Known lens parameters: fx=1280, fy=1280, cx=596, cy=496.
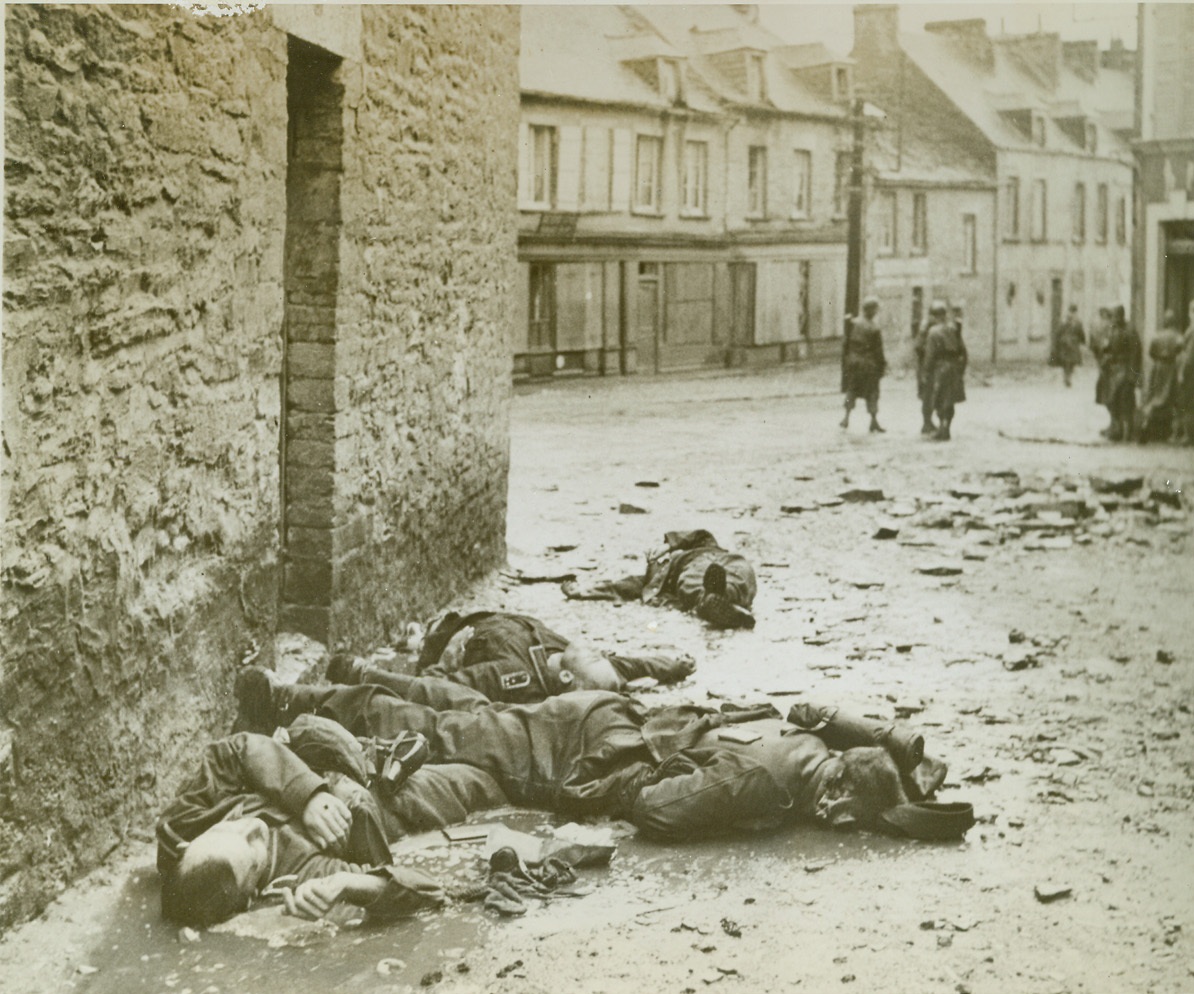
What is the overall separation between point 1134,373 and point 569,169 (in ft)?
11.5

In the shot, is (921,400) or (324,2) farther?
(921,400)

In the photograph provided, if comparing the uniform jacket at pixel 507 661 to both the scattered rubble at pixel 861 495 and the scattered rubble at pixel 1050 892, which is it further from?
the scattered rubble at pixel 861 495

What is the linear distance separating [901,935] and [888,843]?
1.58 ft

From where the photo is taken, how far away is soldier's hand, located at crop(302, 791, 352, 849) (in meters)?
3.27

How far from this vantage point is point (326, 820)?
329 centimetres

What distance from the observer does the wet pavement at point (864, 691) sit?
9.70ft

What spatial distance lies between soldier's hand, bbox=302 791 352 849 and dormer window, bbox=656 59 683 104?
3.09m

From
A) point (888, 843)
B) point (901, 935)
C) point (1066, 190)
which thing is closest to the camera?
point (901, 935)

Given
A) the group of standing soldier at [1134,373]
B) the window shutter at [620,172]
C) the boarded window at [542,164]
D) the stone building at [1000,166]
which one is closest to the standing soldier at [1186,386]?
the group of standing soldier at [1134,373]

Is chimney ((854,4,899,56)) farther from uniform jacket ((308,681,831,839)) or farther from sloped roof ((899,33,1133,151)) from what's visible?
uniform jacket ((308,681,831,839))

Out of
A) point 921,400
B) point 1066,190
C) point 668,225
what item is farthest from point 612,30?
point 921,400

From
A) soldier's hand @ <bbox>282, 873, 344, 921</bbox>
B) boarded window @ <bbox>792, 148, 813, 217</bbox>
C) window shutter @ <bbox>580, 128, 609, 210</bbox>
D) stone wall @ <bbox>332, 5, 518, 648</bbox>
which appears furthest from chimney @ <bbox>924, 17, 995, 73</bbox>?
soldier's hand @ <bbox>282, 873, 344, 921</bbox>

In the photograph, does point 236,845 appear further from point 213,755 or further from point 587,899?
point 587,899

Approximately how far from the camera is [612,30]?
4812mm
